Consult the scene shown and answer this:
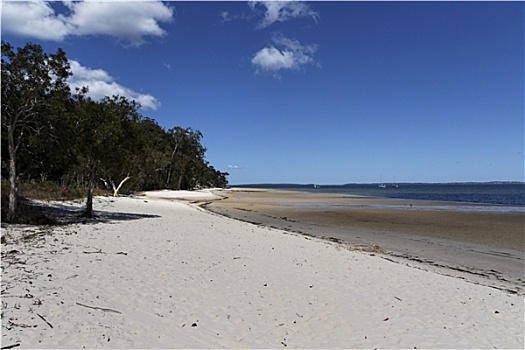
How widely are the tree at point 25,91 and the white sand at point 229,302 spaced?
477 centimetres

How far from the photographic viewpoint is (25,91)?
13.6 meters

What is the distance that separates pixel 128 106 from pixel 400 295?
17.2 metres

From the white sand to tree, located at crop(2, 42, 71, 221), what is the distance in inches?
188

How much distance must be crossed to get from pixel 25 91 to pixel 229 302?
12047mm

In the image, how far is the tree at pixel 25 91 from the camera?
44.2 feet

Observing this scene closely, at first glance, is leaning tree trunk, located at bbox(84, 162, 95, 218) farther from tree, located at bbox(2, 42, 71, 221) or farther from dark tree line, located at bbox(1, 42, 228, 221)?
tree, located at bbox(2, 42, 71, 221)

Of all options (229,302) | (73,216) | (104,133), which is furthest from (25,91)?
(229,302)

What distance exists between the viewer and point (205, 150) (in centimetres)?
9631

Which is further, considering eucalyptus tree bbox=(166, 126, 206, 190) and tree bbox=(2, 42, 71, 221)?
eucalyptus tree bbox=(166, 126, 206, 190)

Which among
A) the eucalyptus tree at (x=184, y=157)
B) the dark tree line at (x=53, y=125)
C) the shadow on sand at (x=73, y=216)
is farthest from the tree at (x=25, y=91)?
the eucalyptus tree at (x=184, y=157)

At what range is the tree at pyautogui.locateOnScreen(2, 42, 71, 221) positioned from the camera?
44.2ft

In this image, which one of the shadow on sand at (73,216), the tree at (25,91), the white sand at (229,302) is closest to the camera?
the white sand at (229,302)

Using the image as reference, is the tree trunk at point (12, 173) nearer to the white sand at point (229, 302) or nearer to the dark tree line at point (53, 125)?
the dark tree line at point (53, 125)

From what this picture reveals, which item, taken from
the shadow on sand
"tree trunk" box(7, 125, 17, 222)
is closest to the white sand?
"tree trunk" box(7, 125, 17, 222)
